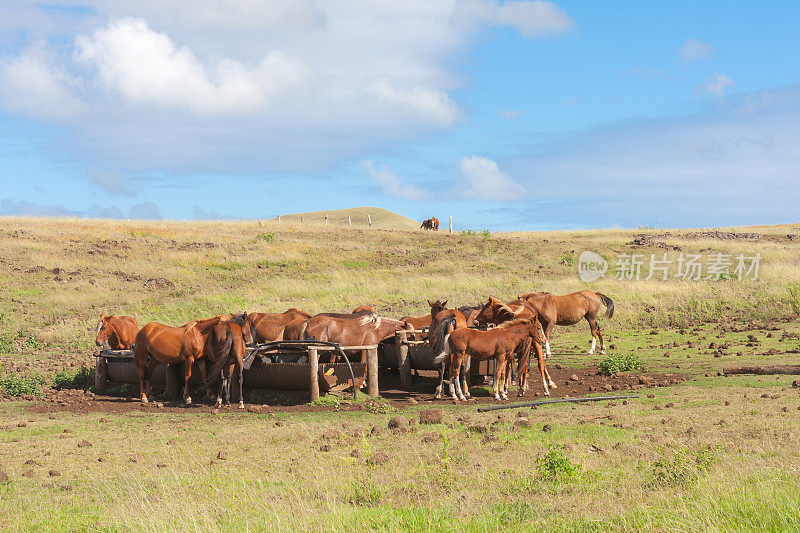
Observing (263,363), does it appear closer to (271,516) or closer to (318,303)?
(271,516)

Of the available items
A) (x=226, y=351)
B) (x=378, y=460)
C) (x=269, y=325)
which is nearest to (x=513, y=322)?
(x=226, y=351)

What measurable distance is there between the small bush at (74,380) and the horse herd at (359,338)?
1.04 metres

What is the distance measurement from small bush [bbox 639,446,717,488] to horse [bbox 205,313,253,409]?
8927 mm

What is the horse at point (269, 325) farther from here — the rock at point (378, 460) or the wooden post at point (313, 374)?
the rock at point (378, 460)

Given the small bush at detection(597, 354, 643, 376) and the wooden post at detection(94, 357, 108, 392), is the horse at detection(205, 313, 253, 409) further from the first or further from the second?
the small bush at detection(597, 354, 643, 376)

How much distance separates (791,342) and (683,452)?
14.4 meters

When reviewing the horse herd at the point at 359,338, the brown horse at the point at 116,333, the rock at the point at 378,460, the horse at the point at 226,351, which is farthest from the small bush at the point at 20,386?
the rock at the point at 378,460

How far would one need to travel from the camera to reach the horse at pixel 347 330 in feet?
53.7

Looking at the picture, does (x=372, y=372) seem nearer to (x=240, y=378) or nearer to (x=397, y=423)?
(x=240, y=378)

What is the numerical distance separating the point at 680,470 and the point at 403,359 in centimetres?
→ 886

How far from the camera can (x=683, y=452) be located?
26.6ft

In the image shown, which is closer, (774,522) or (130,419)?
(774,522)

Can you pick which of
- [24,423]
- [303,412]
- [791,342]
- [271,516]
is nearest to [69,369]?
[24,423]

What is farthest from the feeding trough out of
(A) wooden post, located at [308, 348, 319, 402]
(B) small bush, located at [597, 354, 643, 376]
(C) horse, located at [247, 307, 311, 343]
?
(B) small bush, located at [597, 354, 643, 376]
